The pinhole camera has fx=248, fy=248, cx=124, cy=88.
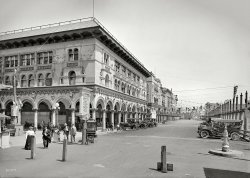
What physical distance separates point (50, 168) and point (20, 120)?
29.8m

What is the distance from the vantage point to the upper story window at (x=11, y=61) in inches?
1519

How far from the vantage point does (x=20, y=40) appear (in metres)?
37.5

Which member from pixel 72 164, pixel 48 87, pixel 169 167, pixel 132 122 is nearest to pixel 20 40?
pixel 48 87

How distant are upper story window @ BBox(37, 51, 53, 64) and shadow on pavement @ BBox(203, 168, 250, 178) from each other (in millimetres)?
30283

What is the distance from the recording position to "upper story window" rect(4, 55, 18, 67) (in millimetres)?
38594

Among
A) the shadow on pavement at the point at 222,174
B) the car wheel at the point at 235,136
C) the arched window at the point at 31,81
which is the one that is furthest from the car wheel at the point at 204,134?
the arched window at the point at 31,81

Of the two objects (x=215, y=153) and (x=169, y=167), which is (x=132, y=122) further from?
(x=169, y=167)

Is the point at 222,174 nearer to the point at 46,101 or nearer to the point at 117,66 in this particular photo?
the point at 46,101

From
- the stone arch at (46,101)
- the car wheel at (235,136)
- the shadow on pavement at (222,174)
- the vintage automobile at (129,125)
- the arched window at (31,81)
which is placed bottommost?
the vintage automobile at (129,125)

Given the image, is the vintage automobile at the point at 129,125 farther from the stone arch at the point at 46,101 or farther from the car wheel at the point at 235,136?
the car wheel at the point at 235,136

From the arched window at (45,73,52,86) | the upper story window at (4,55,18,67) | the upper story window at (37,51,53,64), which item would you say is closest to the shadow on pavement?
the arched window at (45,73,52,86)

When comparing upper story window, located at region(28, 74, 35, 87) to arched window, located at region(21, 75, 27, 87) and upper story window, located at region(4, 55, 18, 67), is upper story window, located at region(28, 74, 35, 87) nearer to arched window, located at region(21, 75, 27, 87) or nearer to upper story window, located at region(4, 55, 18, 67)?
arched window, located at region(21, 75, 27, 87)

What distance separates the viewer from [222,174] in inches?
401

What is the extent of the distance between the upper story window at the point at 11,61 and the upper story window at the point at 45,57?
4.41 meters
